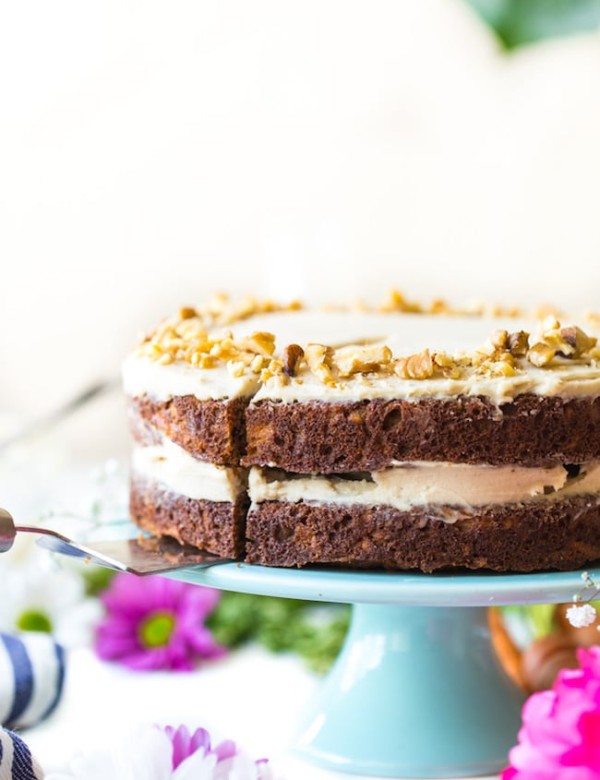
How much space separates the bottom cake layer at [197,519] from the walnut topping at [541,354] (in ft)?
1.48

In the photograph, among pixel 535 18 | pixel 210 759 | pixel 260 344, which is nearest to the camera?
pixel 210 759

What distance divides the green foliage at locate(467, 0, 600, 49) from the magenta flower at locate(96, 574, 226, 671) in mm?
1886

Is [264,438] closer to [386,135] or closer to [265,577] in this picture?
[265,577]

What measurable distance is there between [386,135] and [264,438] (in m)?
1.98

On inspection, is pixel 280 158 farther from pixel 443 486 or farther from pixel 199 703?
pixel 443 486

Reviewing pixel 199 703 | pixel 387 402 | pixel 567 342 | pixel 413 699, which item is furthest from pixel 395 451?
pixel 199 703

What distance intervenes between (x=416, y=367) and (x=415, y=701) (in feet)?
1.98

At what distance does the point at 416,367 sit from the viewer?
1525mm

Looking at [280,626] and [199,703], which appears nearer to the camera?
[199,703]

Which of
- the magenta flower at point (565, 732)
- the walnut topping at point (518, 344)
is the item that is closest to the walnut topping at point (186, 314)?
the walnut topping at point (518, 344)

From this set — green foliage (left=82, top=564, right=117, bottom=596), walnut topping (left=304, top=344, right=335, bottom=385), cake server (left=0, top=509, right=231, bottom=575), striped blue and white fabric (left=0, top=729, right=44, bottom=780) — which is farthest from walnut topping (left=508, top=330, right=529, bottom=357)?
green foliage (left=82, top=564, right=117, bottom=596)

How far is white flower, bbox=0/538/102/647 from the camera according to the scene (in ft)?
7.32

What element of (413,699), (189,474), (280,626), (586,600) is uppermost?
(189,474)

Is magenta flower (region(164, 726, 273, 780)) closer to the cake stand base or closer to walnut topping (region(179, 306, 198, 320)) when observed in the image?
the cake stand base
